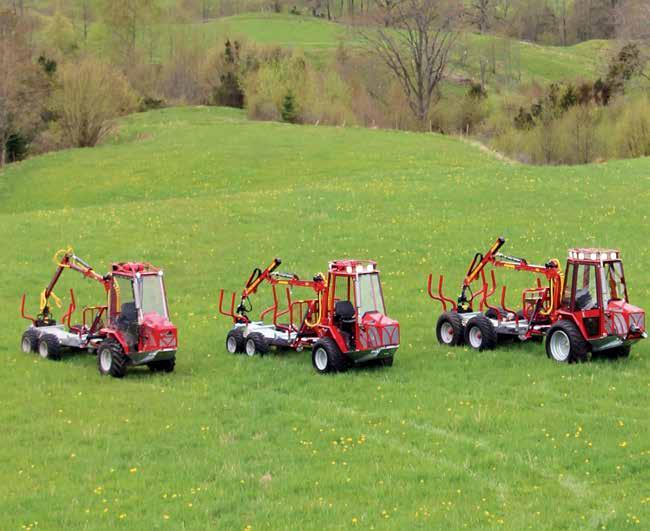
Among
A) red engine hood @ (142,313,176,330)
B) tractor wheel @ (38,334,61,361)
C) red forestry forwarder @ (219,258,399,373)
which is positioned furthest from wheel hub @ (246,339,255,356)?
tractor wheel @ (38,334,61,361)

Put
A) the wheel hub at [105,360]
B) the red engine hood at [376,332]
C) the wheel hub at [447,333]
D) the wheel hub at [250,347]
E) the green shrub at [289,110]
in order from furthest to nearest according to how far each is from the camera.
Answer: the green shrub at [289,110] < the wheel hub at [447,333] < the wheel hub at [250,347] < the wheel hub at [105,360] < the red engine hood at [376,332]

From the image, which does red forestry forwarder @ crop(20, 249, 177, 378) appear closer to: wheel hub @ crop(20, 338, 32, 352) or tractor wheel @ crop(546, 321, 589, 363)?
wheel hub @ crop(20, 338, 32, 352)

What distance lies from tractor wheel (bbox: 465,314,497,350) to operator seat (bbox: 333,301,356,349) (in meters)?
3.57

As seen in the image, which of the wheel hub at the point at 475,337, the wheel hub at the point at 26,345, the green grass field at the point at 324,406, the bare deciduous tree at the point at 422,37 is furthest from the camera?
the bare deciduous tree at the point at 422,37

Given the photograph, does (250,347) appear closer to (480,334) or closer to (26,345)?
(480,334)

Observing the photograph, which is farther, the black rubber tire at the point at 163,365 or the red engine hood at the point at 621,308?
the black rubber tire at the point at 163,365

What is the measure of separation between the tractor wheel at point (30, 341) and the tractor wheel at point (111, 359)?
3.09 m

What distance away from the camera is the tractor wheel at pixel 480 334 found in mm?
22641

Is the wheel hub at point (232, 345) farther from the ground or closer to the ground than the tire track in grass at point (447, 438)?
farther from the ground

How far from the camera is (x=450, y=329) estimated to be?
23688 mm

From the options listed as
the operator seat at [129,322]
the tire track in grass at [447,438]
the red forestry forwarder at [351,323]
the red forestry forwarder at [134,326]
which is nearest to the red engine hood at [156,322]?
the red forestry forwarder at [134,326]

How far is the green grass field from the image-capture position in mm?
13430

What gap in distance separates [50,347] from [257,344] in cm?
486

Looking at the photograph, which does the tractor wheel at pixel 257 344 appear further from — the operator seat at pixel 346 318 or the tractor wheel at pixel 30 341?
the tractor wheel at pixel 30 341
